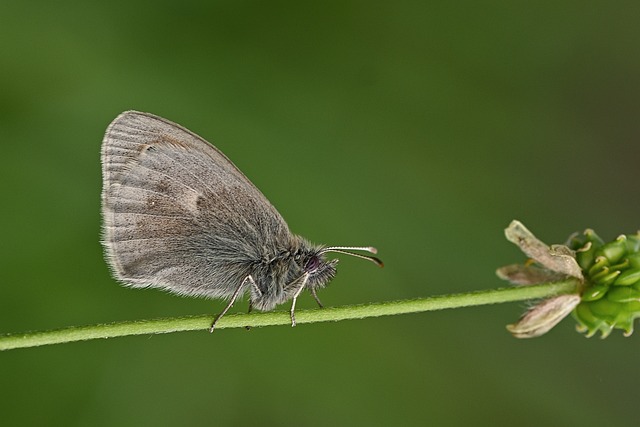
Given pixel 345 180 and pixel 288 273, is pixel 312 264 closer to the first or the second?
pixel 288 273

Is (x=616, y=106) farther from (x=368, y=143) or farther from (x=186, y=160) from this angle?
(x=186, y=160)

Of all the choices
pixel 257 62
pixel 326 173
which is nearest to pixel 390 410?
pixel 326 173

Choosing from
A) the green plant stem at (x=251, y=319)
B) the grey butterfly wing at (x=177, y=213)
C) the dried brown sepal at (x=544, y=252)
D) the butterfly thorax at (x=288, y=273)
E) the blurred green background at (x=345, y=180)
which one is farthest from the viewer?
the blurred green background at (x=345, y=180)

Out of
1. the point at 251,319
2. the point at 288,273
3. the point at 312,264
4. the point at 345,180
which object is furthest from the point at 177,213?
the point at 345,180

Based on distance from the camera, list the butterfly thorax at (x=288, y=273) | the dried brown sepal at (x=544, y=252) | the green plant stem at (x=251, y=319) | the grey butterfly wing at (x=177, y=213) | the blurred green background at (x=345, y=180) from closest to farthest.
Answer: the green plant stem at (x=251, y=319) < the dried brown sepal at (x=544, y=252) < the grey butterfly wing at (x=177, y=213) < the butterfly thorax at (x=288, y=273) < the blurred green background at (x=345, y=180)

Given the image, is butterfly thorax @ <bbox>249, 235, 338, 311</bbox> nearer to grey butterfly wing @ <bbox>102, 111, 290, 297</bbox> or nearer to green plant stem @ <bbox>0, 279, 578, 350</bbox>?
grey butterfly wing @ <bbox>102, 111, 290, 297</bbox>

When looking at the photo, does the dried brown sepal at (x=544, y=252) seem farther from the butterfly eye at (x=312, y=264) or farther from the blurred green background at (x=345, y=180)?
the blurred green background at (x=345, y=180)

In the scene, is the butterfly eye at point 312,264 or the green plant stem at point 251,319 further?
the butterfly eye at point 312,264

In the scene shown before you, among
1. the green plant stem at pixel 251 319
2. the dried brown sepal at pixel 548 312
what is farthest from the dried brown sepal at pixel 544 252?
the green plant stem at pixel 251 319
